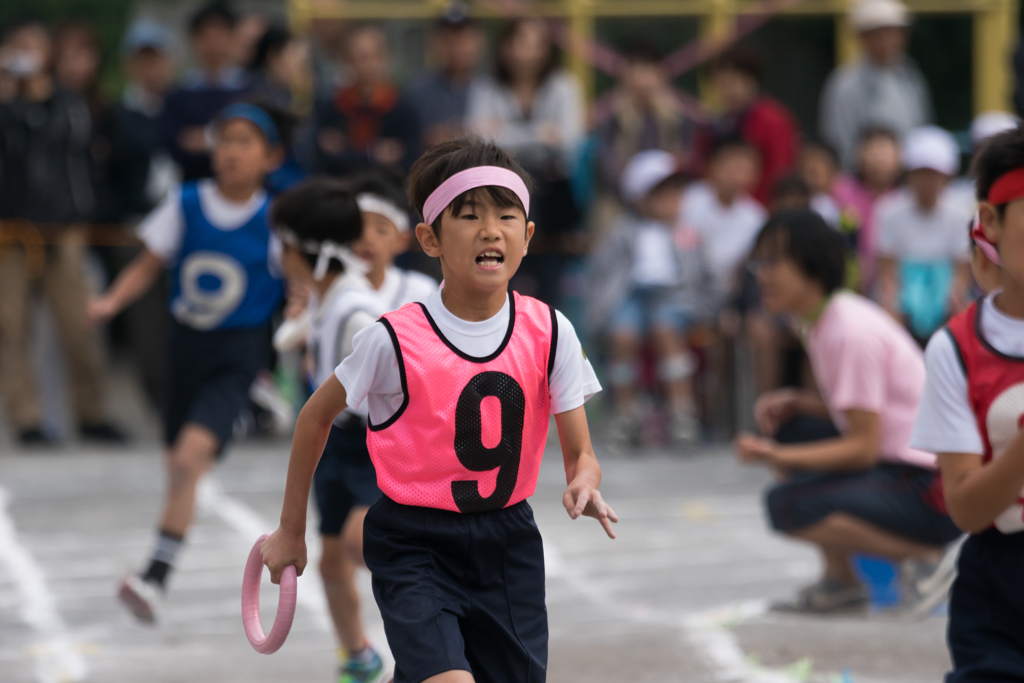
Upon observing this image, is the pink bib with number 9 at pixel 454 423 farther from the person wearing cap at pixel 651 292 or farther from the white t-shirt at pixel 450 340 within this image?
the person wearing cap at pixel 651 292

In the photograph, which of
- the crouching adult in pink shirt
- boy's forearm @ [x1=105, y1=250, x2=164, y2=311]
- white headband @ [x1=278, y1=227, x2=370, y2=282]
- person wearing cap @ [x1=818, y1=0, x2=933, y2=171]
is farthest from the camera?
person wearing cap @ [x1=818, y1=0, x2=933, y2=171]

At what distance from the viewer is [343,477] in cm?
442

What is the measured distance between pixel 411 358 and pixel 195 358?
123 inches

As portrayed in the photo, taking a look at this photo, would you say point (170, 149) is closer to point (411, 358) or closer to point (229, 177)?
point (229, 177)

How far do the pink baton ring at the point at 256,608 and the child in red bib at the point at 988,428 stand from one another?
155 centimetres

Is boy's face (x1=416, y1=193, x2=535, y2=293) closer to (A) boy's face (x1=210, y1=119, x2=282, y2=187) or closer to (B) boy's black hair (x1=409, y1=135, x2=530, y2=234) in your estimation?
(B) boy's black hair (x1=409, y1=135, x2=530, y2=234)

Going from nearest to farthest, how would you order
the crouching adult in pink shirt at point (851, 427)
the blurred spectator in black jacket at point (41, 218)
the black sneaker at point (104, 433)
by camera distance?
1. the crouching adult in pink shirt at point (851, 427)
2. the blurred spectator in black jacket at point (41, 218)
3. the black sneaker at point (104, 433)

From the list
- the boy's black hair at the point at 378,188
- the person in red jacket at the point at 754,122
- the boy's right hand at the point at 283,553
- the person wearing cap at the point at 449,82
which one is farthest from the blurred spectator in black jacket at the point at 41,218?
the boy's right hand at the point at 283,553

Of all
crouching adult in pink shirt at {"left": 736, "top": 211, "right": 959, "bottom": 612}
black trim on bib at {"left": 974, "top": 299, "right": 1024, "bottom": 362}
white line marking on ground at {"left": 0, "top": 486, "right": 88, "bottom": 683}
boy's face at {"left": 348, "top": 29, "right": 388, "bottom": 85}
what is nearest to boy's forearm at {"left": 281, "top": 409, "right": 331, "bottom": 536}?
black trim on bib at {"left": 974, "top": 299, "right": 1024, "bottom": 362}

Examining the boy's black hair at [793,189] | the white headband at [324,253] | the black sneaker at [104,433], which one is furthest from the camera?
the black sneaker at [104,433]

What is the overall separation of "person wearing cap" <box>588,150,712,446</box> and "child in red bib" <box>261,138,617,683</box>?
6.17 metres

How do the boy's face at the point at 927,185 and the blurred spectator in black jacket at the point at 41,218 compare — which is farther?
the blurred spectator in black jacket at the point at 41,218

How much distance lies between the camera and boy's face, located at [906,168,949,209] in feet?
28.7

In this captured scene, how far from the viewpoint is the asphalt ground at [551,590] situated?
15.4 feet
